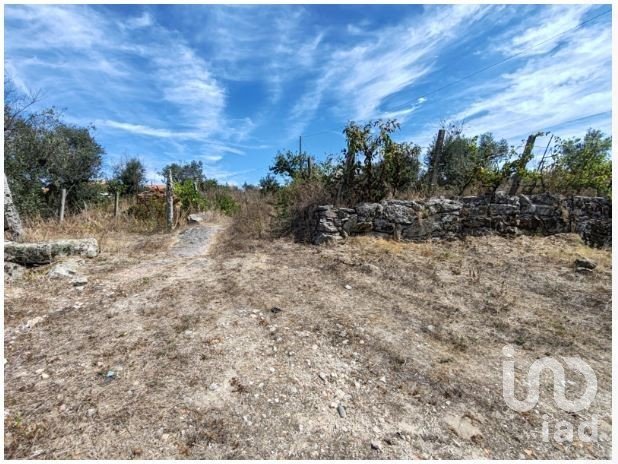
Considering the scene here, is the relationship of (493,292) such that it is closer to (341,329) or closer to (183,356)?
(341,329)

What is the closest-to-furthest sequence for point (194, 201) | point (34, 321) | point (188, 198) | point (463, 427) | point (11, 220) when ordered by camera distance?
point (463, 427)
point (34, 321)
point (11, 220)
point (188, 198)
point (194, 201)

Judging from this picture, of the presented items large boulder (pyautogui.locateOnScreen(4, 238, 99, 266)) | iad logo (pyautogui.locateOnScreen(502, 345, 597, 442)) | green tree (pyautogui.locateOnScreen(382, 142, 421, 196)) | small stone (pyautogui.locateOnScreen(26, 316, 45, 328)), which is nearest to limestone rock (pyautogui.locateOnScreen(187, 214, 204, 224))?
large boulder (pyautogui.locateOnScreen(4, 238, 99, 266))

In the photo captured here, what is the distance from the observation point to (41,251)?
476 centimetres

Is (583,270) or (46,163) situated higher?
(46,163)


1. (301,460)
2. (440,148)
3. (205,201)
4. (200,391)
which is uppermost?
(440,148)

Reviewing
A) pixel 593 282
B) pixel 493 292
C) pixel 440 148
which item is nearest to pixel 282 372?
pixel 493 292

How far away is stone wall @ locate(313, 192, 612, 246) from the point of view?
21.5 ft

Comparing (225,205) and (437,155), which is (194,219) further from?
(437,155)

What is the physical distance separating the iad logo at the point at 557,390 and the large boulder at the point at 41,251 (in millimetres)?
6554

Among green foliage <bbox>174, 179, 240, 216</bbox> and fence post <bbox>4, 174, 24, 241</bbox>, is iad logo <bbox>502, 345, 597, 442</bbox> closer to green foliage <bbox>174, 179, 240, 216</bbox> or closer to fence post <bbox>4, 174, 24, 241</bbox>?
fence post <bbox>4, 174, 24, 241</bbox>

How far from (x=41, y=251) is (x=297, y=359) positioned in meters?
4.99

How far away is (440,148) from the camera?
7.26 meters

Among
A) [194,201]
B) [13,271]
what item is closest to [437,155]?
[13,271]

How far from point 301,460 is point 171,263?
15.4 feet
